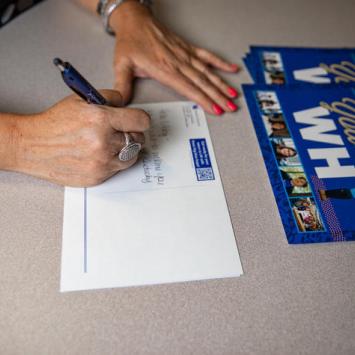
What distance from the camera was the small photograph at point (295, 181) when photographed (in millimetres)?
757

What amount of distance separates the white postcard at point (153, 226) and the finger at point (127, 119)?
106 mm

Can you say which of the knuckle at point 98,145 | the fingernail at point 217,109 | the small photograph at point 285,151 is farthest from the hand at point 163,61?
the knuckle at point 98,145

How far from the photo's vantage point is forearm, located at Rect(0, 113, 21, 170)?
27.0 inches

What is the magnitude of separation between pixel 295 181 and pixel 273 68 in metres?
0.34

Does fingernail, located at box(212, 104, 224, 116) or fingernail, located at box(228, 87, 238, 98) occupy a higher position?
fingernail, located at box(228, 87, 238, 98)

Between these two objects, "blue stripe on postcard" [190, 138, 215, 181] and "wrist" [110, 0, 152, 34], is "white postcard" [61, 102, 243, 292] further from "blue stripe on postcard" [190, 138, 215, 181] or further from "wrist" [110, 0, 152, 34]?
"wrist" [110, 0, 152, 34]

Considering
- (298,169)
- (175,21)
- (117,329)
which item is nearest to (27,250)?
(117,329)

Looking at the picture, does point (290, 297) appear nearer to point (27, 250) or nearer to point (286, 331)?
point (286, 331)

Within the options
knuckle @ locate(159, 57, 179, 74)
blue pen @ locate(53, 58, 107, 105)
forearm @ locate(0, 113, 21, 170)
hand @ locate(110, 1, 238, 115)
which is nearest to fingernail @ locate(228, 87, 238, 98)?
hand @ locate(110, 1, 238, 115)

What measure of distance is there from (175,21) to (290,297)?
0.75 m

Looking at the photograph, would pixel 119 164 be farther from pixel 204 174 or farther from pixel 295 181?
pixel 295 181

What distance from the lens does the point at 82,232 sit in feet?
2.17

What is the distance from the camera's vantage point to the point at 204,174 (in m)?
0.76

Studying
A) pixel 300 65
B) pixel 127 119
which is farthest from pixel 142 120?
pixel 300 65
